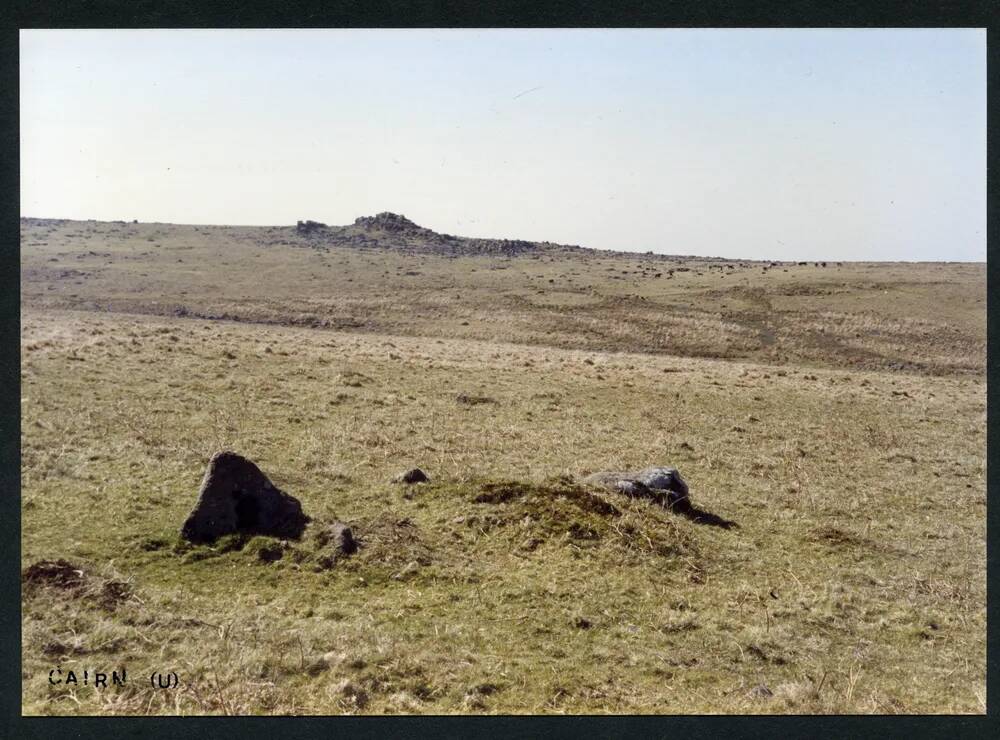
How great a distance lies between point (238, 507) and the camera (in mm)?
10086

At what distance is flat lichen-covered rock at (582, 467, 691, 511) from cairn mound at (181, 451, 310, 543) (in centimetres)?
530

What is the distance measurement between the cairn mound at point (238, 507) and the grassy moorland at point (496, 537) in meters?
0.42

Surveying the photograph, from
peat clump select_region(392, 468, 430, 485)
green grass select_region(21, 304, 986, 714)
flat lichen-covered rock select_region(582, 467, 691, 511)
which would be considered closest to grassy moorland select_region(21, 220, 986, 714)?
green grass select_region(21, 304, 986, 714)

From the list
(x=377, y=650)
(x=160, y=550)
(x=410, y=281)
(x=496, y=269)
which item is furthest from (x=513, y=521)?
(x=496, y=269)

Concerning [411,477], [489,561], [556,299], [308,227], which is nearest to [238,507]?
[411,477]

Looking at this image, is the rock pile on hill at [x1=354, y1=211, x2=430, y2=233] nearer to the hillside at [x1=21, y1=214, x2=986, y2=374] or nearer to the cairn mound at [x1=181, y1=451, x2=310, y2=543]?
the hillside at [x1=21, y1=214, x2=986, y2=374]

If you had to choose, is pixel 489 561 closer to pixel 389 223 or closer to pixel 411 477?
pixel 411 477

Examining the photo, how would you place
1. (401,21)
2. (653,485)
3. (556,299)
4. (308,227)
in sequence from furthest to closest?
1. (308,227)
2. (556,299)
3. (653,485)
4. (401,21)

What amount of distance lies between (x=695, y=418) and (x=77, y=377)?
16830mm

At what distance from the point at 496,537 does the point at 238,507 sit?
3.69 meters

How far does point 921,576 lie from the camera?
35.2 ft

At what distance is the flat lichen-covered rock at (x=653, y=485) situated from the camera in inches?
492

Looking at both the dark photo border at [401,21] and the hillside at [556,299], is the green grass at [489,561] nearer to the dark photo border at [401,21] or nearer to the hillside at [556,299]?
the dark photo border at [401,21]

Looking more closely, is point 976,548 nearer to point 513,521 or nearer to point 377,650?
point 513,521
